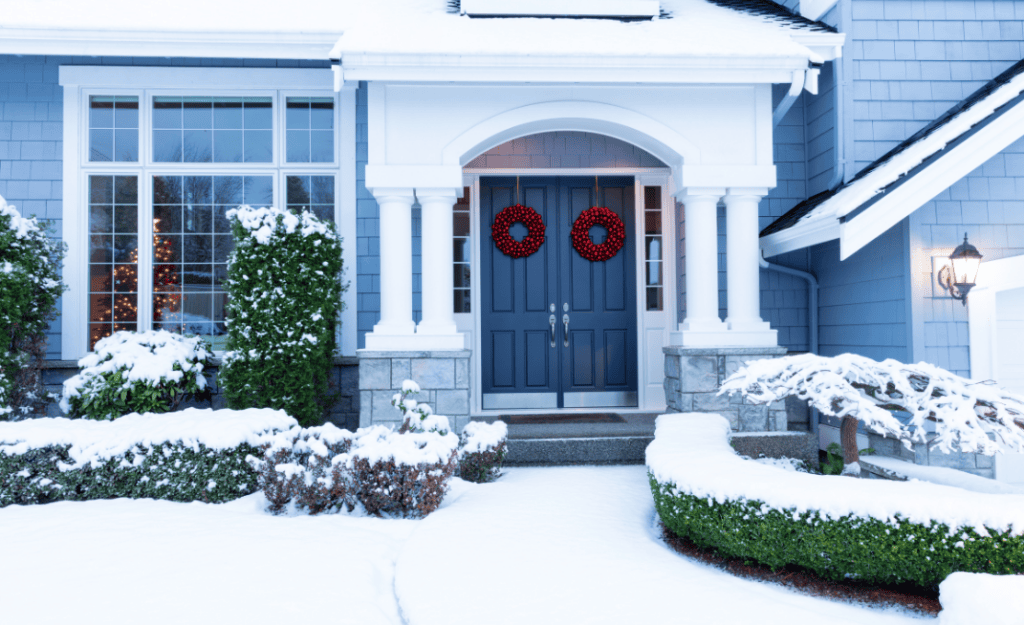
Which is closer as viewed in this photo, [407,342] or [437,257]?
[407,342]

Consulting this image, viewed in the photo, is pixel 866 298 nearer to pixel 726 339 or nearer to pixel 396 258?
pixel 726 339

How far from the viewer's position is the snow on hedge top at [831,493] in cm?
273

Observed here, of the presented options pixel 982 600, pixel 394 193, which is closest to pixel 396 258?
pixel 394 193

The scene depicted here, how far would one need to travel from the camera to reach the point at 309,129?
253 inches

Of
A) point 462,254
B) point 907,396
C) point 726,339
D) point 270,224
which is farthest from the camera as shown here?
point 462,254

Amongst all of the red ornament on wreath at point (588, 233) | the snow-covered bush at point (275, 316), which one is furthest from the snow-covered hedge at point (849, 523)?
the red ornament on wreath at point (588, 233)

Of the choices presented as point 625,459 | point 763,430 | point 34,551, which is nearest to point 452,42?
point 625,459

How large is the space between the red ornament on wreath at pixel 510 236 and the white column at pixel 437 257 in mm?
1338

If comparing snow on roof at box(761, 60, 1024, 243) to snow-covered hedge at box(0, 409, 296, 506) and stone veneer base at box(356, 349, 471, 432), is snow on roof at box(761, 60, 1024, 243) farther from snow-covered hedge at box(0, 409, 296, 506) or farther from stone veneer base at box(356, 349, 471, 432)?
snow-covered hedge at box(0, 409, 296, 506)

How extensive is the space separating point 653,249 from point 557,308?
122cm

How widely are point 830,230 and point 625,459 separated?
2.47 m

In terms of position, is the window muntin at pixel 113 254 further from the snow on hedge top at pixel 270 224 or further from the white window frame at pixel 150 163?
the snow on hedge top at pixel 270 224

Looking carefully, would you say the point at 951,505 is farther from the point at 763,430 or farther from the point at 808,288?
the point at 808,288

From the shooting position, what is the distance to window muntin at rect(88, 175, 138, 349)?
6.22 m
